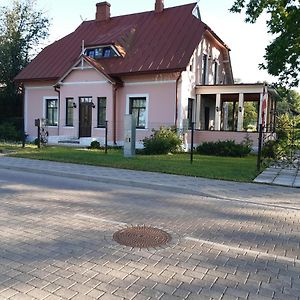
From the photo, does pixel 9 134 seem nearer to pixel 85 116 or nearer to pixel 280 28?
A: pixel 85 116

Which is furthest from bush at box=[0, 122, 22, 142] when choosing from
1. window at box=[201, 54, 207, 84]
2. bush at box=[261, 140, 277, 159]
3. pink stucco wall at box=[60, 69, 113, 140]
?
bush at box=[261, 140, 277, 159]

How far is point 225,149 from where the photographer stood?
65.4 feet

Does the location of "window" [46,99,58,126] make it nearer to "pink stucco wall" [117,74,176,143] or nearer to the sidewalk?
"pink stucco wall" [117,74,176,143]

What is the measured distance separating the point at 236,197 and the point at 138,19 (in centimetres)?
2246

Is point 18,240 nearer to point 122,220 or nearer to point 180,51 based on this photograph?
point 122,220

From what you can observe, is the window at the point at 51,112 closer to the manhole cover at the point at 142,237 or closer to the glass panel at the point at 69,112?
the glass panel at the point at 69,112

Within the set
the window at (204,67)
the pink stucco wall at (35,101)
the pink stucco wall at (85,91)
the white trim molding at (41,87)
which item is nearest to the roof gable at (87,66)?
the pink stucco wall at (85,91)

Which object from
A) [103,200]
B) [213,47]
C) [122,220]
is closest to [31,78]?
[213,47]

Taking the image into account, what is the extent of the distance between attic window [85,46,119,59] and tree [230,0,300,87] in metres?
8.46

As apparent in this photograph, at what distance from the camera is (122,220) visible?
6.36 m

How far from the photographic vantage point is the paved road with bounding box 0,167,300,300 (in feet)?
12.3

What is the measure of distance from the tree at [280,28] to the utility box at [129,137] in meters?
9.55

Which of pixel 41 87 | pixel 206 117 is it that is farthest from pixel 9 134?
pixel 206 117

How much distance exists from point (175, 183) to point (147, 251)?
5.59 m
